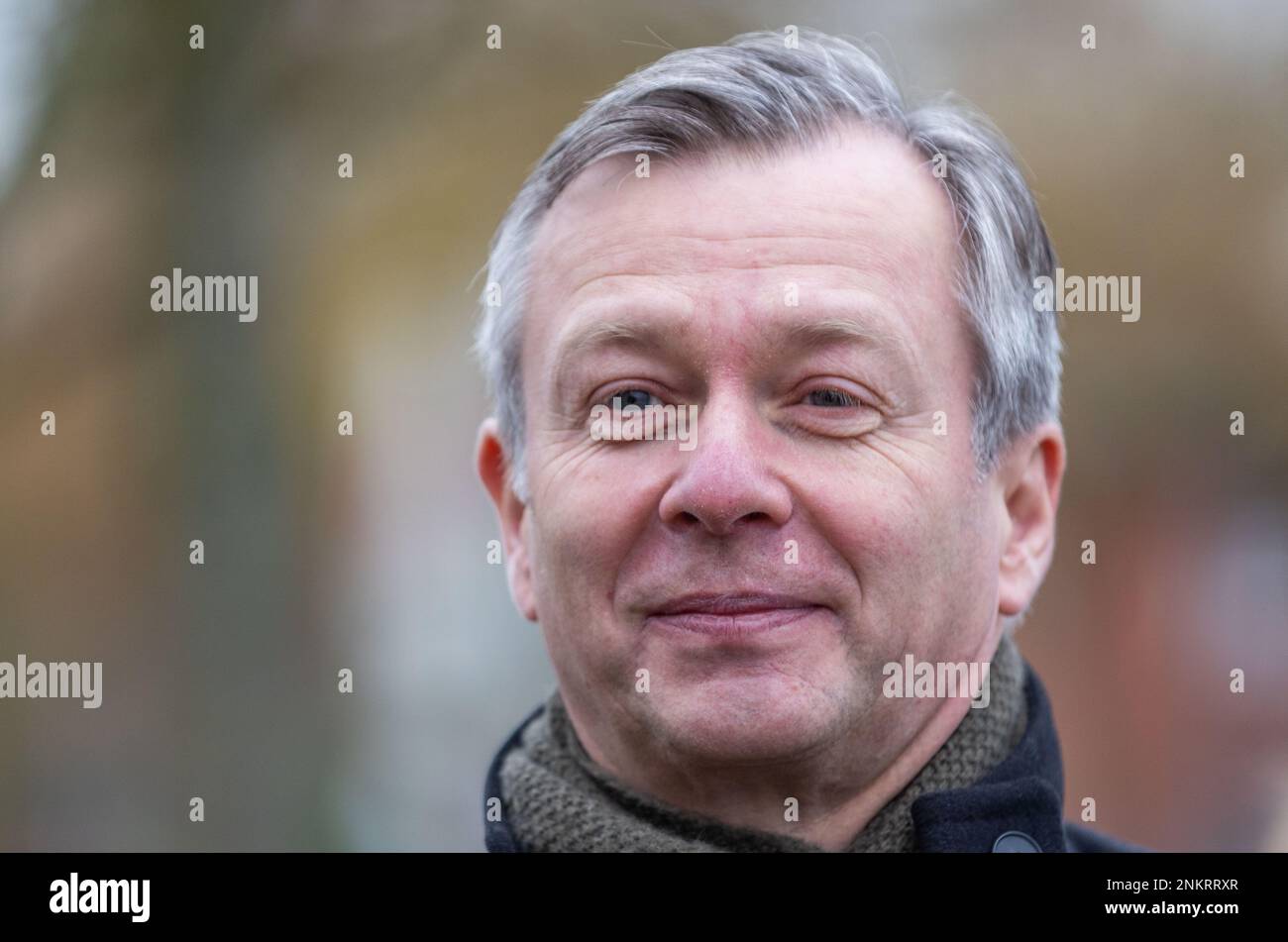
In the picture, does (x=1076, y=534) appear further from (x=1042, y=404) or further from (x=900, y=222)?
(x=900, y=222)

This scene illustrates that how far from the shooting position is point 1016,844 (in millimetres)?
1899

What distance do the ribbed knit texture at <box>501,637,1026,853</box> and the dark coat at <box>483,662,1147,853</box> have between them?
0.02 meters

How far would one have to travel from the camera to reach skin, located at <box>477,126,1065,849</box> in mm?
1773

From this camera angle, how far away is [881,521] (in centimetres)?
178

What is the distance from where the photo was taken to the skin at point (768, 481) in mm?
1773

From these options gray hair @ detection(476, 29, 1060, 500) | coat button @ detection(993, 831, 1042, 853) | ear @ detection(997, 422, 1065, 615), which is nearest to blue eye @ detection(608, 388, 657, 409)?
gray hair @ detection(476, 29, 1060, 500)

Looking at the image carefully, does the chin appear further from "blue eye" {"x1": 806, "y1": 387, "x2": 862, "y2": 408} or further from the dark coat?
"blue eye" {"x1": 806, "y1": 387, "x2": 862, "y2": 408}

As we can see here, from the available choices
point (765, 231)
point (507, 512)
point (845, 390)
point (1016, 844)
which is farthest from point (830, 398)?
point (1016, 844)

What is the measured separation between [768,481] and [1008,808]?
0.63 meters

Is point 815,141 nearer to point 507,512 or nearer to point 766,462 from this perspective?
point 766,462

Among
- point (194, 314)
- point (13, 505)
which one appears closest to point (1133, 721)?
point (194, 314)
